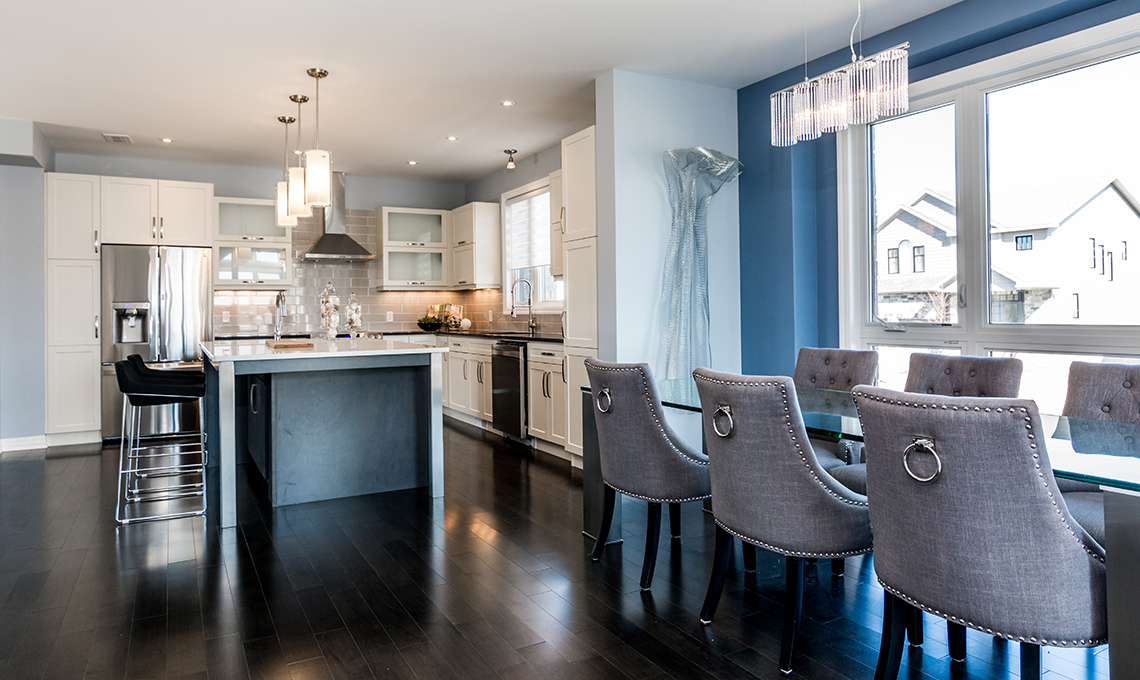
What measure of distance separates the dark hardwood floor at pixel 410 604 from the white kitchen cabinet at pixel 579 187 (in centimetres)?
192

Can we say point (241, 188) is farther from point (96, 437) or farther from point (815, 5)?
point (815, 5)

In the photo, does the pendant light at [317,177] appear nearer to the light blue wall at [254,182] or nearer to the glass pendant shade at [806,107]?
the glass pendant shade at [806,107]

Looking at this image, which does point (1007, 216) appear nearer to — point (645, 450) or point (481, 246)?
point (645, 450)

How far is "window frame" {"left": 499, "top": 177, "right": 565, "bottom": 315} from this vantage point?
21.3 ft

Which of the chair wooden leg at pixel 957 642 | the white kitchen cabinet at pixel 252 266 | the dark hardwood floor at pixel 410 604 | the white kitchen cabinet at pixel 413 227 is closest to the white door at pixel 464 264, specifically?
the white kitchen cabinet at pixel 413 227

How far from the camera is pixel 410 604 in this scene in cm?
262

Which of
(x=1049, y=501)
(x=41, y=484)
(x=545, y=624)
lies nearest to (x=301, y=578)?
(x=545, y=624)

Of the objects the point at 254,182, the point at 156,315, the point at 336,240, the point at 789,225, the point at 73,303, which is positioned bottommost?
the point at 156,315

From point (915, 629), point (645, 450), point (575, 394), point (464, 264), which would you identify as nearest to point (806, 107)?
point (645, 450)

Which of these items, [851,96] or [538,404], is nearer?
[851,96]

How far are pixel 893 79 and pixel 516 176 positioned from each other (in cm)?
508

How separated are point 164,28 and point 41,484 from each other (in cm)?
301

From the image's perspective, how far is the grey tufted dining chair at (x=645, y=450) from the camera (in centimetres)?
269

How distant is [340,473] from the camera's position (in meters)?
4.20
